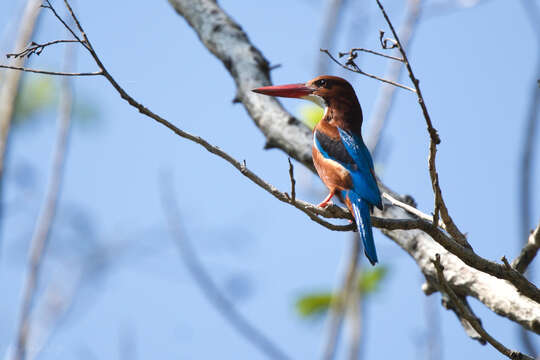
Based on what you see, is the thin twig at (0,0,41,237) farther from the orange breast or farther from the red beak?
the orange breast

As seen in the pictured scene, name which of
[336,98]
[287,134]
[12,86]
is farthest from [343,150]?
[12,86]

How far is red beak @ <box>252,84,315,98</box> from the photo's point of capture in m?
3.41

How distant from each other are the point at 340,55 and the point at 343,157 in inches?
26.8

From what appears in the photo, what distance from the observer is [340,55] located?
2.50 m

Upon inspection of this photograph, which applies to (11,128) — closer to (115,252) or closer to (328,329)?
(328,329)

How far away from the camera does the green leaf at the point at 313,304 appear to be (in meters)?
6.19

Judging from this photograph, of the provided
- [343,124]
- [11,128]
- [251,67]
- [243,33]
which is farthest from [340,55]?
[11,128]

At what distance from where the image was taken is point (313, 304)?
6.36m

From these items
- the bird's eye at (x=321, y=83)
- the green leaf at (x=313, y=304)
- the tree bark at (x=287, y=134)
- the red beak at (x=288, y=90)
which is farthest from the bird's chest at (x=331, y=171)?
the green leaf at (x=313, y=304)

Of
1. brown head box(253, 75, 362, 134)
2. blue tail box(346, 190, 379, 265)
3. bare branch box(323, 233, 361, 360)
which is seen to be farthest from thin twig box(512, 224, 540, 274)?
bare branch box(323, 233, 361, 360)

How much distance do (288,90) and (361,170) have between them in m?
0.84

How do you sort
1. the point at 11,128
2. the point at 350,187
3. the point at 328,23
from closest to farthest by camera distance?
1. the point at 350,187
2. the point at 11,128
3. the point at 328,23

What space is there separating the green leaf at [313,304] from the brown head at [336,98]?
10.1ft

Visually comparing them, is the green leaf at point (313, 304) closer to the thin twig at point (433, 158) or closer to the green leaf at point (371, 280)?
the green leaf at point (371, 280)
